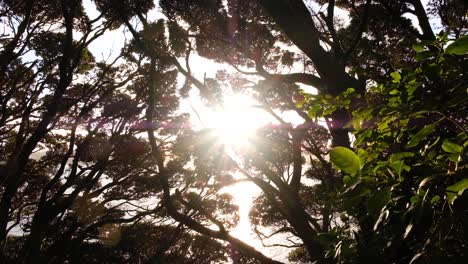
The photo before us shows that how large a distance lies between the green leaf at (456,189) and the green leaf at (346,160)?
0.65 ft

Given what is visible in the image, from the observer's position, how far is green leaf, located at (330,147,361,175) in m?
0.86

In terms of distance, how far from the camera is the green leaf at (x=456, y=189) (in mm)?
735

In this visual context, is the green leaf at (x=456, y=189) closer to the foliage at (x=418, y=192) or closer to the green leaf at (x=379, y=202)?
the foliage at (x=418, y=192)

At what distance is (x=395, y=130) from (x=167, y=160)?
49.2ft

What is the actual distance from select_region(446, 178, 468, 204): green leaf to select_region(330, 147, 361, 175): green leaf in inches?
7.8

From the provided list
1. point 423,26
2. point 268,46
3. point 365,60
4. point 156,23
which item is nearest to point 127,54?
point 156,23

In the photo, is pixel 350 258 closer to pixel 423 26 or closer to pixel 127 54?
pixel 423 26

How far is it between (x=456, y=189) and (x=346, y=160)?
0.77ft

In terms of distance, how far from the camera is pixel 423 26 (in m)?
8.38

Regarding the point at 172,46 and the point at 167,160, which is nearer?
the point at 172,46

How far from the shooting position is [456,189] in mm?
753

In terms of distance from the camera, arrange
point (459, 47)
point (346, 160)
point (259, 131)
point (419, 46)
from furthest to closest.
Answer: point (259, 131), point (419, 46), point (346, 160), point (459, 47)

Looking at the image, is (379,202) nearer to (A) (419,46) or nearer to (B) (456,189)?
(B) (456,189)

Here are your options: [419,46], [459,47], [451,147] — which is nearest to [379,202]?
[451,147]
